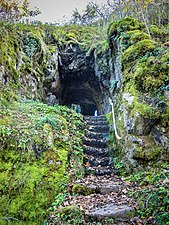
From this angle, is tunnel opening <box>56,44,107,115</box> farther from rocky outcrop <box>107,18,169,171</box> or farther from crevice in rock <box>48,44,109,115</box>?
rocky outcrop <box>107,18,169,171</box>

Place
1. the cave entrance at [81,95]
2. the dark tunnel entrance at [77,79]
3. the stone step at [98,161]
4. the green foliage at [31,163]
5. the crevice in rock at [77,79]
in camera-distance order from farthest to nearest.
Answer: the cave entrance at [81,95], the dark tunnel entrance at [77,79], the crevice in rock at [77,79], the stone step at [98,161], the green foliage at [31,163]

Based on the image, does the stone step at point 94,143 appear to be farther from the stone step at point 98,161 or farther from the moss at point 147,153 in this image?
the moss at point 147,153

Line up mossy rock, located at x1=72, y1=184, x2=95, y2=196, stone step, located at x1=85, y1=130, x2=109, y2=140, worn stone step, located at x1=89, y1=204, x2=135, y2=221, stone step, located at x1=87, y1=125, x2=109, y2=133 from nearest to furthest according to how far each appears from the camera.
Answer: worn stone step, located at x1=89, y1=204, x2=135, y2=221
mossy rock, located at x1=72, y1=184, x2=95, y2=196
stone step, located at x1=85, y1=130, x2=109, y2=140
stone step, located at x1=87, y1=125, x2=109, y2=133

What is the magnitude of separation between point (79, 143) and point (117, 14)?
10248 millimetres

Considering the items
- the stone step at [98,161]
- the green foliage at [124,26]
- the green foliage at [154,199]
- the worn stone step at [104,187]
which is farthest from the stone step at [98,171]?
the green foliage at [124,26]

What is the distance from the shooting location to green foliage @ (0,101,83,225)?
13.6 feet

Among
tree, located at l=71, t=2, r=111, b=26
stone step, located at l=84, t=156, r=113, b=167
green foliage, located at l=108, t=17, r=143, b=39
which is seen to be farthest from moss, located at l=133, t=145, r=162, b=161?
tree, located at l=71, t=2, r=111, b=26

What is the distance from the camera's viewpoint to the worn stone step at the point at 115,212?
367cm

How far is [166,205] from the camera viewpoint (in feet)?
11.3

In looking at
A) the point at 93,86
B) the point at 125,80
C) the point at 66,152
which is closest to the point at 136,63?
the point at 125,80

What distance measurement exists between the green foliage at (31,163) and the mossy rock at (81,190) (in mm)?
257

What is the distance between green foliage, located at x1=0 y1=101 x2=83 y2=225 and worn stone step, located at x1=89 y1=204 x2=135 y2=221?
114cm

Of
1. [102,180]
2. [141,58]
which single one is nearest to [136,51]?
[141,58]

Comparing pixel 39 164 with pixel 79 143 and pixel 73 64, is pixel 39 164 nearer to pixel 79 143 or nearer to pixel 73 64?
pixel 79 143
